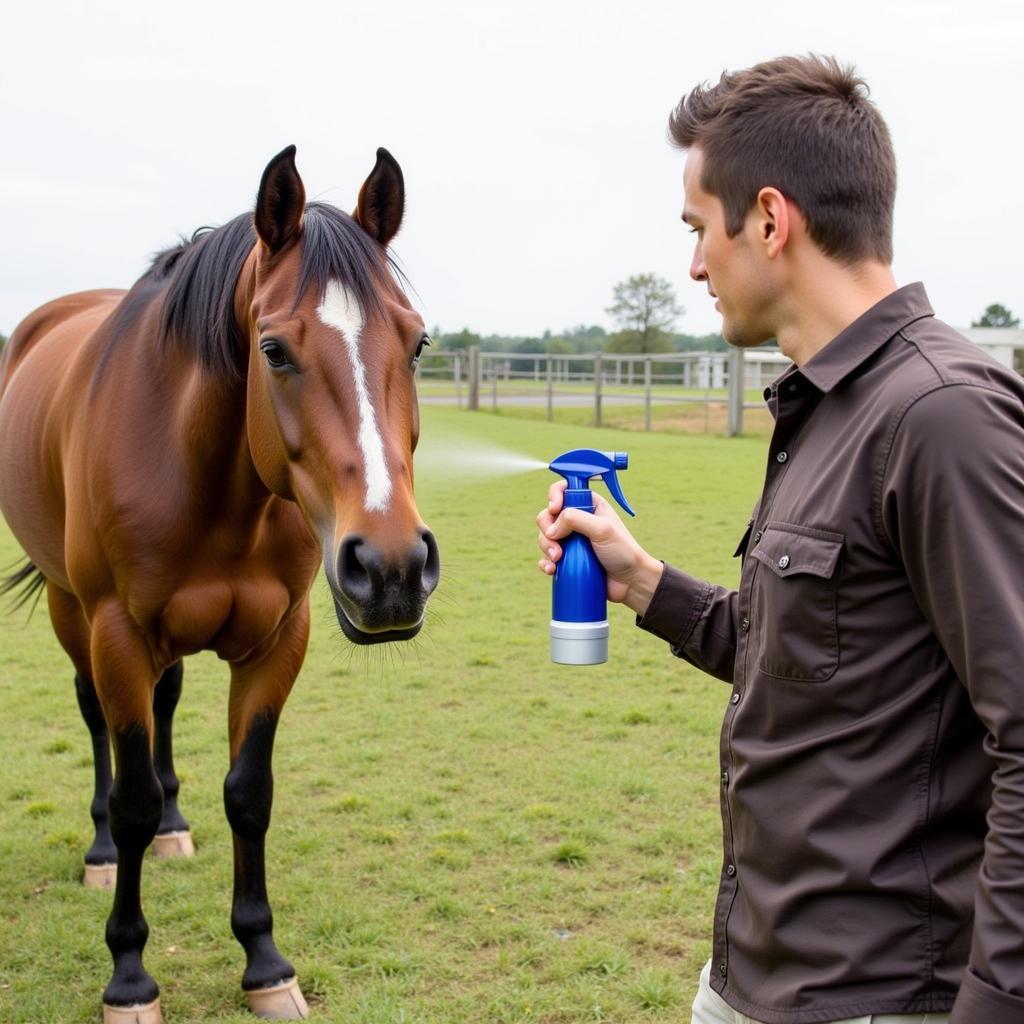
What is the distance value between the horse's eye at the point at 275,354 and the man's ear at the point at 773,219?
1.38 meters

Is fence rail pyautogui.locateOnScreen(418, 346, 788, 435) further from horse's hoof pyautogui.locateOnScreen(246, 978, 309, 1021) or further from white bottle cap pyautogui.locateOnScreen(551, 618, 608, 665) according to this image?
white bottle cap pyautogui.locateOnScreen(551, 618, 608, 665)

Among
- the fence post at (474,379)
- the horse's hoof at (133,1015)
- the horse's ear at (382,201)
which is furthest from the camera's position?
the fence post at (474,379)

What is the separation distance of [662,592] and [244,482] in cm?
162

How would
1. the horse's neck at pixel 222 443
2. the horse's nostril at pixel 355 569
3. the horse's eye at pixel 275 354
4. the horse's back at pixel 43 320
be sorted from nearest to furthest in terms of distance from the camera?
1. the horse's nostril at pixel 355 569
2. the horse's eye at pixel 275 354
3. the horse's neck at pixel 222 443
4. the horse's back at pixel 43 320

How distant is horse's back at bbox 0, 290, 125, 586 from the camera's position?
421cm

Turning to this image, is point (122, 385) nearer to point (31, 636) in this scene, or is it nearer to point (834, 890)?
point (834, 890)

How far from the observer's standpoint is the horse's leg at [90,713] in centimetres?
449

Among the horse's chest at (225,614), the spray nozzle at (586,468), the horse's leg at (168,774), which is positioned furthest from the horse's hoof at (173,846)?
the spray nozzle at (586,468)

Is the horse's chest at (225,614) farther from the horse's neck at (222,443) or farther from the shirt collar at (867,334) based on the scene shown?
the shirt collar at (867,334)

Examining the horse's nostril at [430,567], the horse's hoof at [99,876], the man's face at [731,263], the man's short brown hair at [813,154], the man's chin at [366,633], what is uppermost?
the man's short brown hair at [813,154]

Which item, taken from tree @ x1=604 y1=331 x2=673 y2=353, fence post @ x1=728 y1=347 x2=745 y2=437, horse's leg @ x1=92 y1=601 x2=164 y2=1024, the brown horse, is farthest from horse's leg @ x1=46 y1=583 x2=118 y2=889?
tree @ x1=604 y1=331 x2=673 y2=353

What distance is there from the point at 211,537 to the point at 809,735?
2.28 metres

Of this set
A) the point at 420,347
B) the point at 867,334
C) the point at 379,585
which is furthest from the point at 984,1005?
the point at 420,347

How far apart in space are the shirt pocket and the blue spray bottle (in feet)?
1.66
